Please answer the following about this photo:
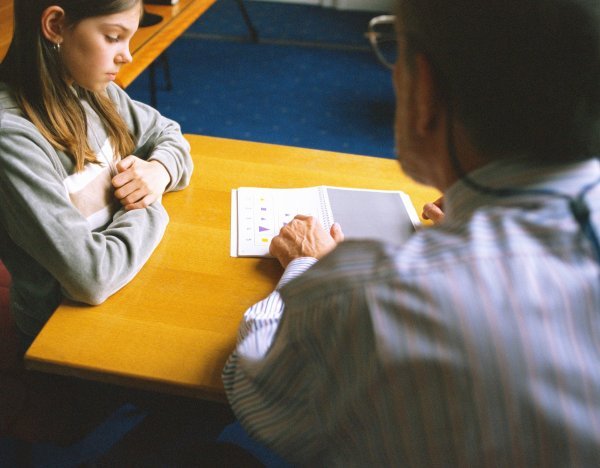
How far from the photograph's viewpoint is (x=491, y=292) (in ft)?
1.64

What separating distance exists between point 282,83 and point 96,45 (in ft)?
9.25

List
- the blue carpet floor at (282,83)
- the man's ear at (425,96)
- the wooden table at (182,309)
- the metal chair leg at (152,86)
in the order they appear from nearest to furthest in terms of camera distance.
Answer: the man's ear at (425,96), the wooden table at (182,309), the metal chair leg at (152,86), the blue carpet floor at (282,83)

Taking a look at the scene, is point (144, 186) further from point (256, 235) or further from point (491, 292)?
point (491, 292)

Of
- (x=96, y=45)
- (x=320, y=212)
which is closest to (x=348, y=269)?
(x=320, y=212)

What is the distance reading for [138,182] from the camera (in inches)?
44.5

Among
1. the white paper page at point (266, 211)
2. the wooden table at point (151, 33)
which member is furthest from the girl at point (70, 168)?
the wooden table at point (151, 33)

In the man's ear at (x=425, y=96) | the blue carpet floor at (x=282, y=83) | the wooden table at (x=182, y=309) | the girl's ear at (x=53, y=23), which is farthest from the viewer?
the blue carpet floor at (x=282, y=83)

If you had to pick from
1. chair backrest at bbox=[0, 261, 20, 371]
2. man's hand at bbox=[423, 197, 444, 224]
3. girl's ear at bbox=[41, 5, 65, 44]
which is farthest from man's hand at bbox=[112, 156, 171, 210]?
man's hand at bbox=[423, 197, 444, 224]

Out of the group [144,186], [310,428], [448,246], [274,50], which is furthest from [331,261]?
[274,50]

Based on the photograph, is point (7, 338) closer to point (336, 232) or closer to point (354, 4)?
point (336, 232)

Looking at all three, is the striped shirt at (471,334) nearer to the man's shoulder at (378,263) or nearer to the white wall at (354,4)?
the man's shoulder at (378,263)

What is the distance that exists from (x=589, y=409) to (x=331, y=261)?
10.5 inches

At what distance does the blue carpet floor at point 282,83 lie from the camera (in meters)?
3.22

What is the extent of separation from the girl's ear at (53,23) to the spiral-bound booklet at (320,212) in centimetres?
44
